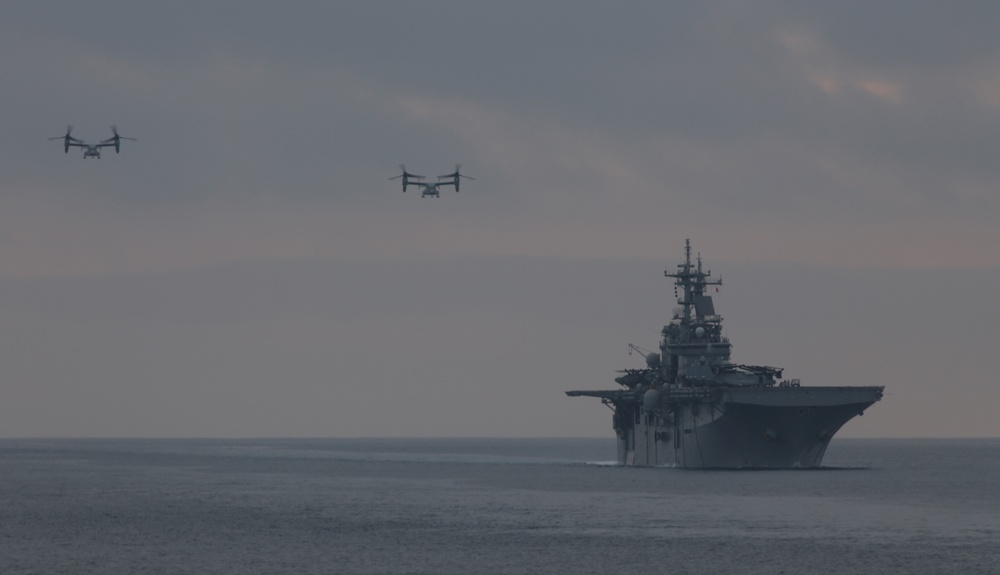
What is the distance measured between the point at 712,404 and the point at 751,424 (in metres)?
2.84

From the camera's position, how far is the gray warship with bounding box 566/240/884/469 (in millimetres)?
86875

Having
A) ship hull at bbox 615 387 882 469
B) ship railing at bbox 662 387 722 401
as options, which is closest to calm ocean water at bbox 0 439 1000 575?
ship hull at bbox 615 387 882 469

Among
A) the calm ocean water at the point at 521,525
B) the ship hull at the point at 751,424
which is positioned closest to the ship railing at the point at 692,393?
the ship hull at the point at 751,424

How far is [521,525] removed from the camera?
221ft

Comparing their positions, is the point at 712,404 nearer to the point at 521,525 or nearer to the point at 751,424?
the point at 751,424

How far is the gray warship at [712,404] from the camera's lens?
86.9 meters

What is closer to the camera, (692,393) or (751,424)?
(692,393)

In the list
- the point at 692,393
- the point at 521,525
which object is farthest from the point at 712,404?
the point at 521,525

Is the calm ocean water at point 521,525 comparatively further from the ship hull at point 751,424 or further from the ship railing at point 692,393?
the ship railing at point 692,393

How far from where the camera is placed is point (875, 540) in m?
58.6

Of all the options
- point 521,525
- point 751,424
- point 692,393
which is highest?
point 692,393

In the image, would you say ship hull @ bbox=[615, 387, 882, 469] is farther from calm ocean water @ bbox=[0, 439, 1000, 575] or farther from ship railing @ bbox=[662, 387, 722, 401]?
calm ocean water @ bbox=[0, 439, 1000, 575]

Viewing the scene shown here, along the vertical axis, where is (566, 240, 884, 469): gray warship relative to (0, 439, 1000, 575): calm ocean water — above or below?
above

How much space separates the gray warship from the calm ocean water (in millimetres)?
1875
